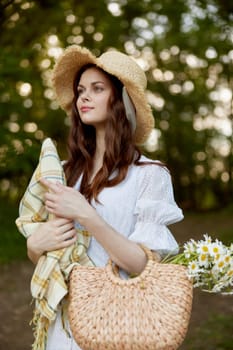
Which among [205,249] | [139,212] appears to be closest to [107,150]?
[139,212]

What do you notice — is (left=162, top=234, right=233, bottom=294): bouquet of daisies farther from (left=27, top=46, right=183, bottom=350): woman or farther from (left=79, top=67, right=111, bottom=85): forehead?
(left=79, top=67, right=111, bottom=85): forehead

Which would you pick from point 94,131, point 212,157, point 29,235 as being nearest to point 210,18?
point 94,131

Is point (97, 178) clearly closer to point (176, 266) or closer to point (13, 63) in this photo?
point (176, 266)

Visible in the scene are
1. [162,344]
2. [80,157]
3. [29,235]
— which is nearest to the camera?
[162,344]

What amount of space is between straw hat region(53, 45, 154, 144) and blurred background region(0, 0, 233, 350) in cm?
63

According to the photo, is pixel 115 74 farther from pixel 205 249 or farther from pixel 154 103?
pixel 154 103

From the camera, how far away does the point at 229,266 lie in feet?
6.80

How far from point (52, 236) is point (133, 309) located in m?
0.42

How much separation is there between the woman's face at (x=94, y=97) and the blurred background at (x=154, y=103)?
33.4 inches

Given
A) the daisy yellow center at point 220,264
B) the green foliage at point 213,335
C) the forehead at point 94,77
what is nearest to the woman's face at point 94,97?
the forehead at point 94,77

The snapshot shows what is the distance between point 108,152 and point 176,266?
611mm

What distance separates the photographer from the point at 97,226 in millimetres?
2078

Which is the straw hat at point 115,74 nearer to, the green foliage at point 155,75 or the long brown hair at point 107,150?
the long brown hair at point 107,150

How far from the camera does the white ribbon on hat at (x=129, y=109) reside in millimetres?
2459
